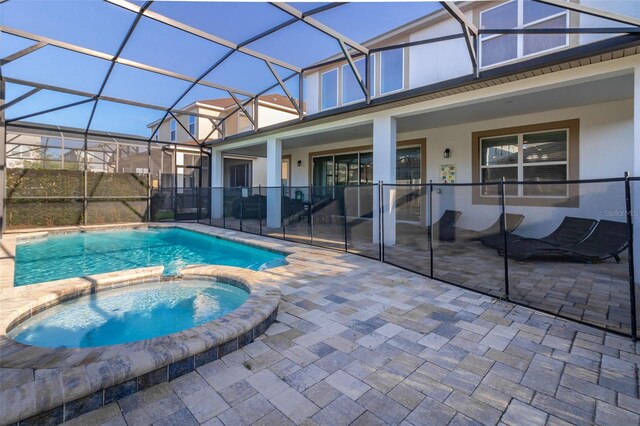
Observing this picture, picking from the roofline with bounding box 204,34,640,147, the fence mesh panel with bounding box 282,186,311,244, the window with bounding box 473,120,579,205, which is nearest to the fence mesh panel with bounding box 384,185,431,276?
the window with bounding box 473,120,579,205

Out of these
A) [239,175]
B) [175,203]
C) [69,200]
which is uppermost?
[239,175]

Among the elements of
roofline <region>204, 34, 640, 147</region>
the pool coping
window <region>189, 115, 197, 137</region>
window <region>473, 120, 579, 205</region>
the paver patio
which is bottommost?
the paver patio

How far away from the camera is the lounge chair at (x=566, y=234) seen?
5285mm

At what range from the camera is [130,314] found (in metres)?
4.18

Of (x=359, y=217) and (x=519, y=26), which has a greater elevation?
(x=519, y=26)

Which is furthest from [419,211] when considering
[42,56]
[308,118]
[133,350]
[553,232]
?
[42,56]

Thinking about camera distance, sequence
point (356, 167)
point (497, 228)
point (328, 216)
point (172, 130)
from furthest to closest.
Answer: point (172, 130)
point (356, 167)
point (328, 216)
point (497, 228)

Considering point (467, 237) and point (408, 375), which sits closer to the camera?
point (408, 375)

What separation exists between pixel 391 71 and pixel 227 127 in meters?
8.70

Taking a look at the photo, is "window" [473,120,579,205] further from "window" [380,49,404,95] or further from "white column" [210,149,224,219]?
"white column" [210,149,224,219]

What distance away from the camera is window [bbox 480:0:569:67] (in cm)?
579

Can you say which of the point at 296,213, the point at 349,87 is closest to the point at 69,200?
the point at 296,213

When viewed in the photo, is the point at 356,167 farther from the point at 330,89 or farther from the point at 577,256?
the point at 577,256

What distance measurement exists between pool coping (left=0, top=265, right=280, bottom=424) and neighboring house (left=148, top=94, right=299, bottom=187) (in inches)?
323
